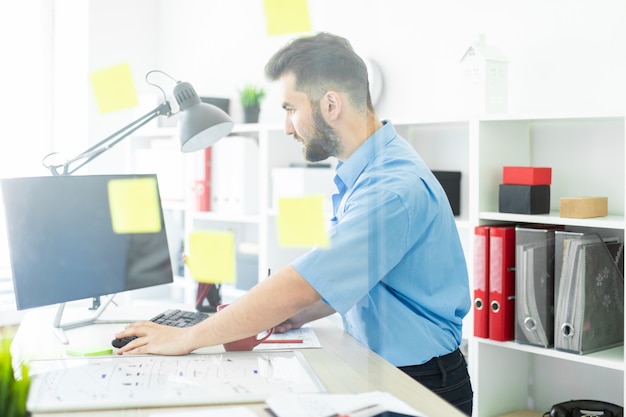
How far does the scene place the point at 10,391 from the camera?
0.62 m

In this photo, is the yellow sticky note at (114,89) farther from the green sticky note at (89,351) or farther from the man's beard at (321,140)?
the green sticky note at (89,351)

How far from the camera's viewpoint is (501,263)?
190 cm

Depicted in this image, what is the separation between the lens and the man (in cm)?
121

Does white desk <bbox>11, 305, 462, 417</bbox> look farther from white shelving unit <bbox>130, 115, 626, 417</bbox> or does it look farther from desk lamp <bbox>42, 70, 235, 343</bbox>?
white shelving unit <bbox>130, 115, 626, 417</bbox>

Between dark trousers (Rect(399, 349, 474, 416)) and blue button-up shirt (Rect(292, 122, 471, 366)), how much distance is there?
0.04 feet

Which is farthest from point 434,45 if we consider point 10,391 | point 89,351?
point 10,391

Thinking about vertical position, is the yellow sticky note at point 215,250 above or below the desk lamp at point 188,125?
below

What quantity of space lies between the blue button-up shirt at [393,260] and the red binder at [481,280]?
542 mm

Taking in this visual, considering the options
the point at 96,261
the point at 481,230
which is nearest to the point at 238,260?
the point at 481,230

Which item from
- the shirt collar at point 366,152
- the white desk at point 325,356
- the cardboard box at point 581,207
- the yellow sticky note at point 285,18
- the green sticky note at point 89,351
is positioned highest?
the yellow sticky note at point 285,18

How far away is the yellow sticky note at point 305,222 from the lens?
1.39 m

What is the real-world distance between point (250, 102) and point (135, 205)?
1125 millimetres

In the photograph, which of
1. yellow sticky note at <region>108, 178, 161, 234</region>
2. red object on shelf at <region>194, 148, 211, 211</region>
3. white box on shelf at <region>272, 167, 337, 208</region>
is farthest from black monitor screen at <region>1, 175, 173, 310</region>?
red object on shelf at <region>194, 148, 211, 211</region>

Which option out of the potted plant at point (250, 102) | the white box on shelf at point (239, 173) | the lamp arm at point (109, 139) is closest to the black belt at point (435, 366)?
the lamp arm at point (109, 139)
